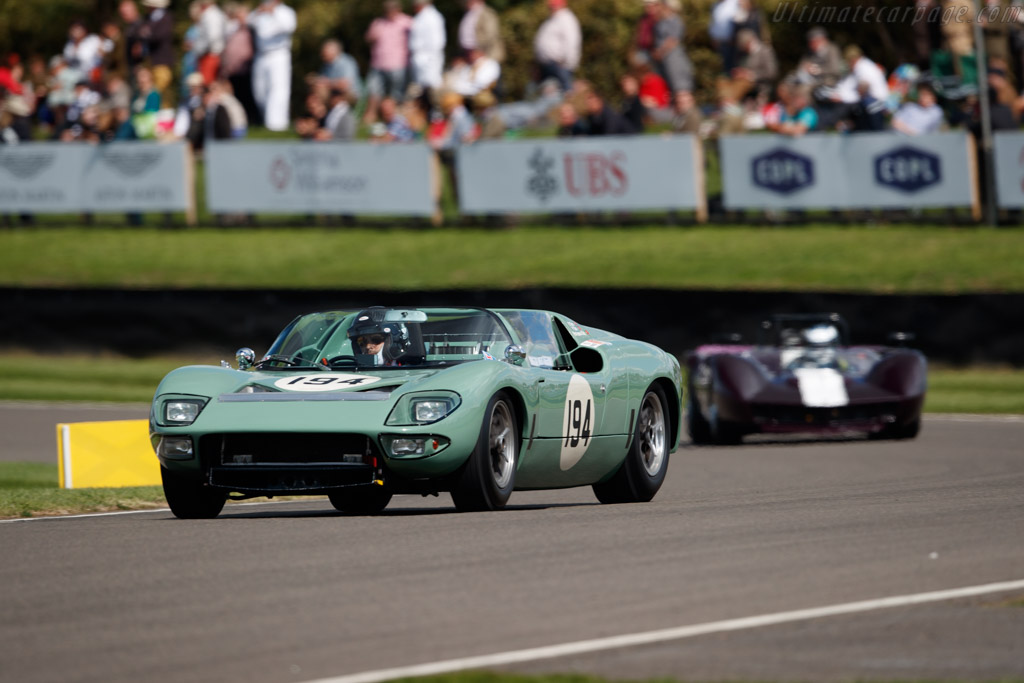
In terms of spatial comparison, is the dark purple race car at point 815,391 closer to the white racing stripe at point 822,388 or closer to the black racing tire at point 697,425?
the white racing stripe at point 822,388

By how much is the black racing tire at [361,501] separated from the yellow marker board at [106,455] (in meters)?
3.15

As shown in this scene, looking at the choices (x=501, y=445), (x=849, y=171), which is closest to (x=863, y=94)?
(x=849, y=171)

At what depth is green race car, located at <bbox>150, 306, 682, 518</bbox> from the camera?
821cm

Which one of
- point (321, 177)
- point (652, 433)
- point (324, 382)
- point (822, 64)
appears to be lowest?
point (652, 433)

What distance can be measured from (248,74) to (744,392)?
13.3m

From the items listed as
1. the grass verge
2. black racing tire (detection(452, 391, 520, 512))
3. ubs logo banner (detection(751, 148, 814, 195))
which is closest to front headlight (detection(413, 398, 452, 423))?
black racing tire (detection(452, 391, 520, 512))

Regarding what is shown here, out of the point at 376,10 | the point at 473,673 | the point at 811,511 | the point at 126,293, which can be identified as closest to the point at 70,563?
the point at 473,673

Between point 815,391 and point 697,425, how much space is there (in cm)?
138

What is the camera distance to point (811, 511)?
8484 mm

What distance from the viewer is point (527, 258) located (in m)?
22.3

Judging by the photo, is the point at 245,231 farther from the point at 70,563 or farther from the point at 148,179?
the point at 70,563

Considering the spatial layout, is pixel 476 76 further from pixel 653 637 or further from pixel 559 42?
pixel 653 637

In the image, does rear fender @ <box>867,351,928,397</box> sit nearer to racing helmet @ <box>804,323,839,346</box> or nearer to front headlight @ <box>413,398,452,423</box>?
racing helmet @ <box>804,323,839,346</box>

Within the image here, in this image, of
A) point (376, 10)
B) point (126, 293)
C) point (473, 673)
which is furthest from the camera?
point (376, 10)
